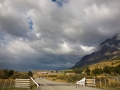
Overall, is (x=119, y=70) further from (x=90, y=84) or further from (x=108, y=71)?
(x=90, y=84)

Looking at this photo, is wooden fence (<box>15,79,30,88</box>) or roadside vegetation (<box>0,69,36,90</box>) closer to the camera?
roadside vegetation (<box>0,69,36,90</box>)

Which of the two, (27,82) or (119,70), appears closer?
(27,82)

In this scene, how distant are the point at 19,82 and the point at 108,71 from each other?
268ft

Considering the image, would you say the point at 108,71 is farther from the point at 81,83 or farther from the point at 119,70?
the point at 81,83

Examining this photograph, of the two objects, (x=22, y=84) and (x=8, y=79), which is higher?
(x=8, y=79)

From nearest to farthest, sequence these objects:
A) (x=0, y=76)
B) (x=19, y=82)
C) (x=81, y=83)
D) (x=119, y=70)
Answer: (x=19, y=82) < (x=81, y=83) < (x=0, y=76) < (x=119, y=70)

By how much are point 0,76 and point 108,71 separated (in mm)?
66113

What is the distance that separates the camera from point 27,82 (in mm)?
34531

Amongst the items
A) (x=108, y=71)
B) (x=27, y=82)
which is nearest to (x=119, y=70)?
(x=108, y=71)

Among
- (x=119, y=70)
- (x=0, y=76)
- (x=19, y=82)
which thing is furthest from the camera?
(x=119, y=70)

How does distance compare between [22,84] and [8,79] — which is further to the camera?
[8,79]

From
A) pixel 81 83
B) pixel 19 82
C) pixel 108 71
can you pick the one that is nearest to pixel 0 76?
pixel 19 82

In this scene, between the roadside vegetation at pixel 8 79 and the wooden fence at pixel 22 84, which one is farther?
the wooden fence at pixel 22 84

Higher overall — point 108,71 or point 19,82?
point 108,71
